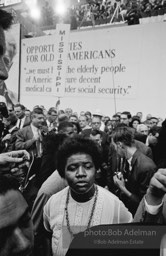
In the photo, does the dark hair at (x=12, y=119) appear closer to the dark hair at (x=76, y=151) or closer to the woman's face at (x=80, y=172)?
the dark hair at (x=76, y=151)

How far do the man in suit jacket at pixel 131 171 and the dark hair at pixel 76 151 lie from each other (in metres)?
0.72

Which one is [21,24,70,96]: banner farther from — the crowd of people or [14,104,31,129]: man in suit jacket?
the crowd of people

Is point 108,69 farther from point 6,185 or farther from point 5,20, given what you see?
point 6,185

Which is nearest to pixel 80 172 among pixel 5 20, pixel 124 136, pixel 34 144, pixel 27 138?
pixel 5 20

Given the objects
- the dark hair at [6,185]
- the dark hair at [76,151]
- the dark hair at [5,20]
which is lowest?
the dark hair at [6,185]

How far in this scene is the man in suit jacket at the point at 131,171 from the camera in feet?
8.22

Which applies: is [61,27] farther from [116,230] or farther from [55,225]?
[116,230]

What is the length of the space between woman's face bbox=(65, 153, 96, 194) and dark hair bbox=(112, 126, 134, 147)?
107cm

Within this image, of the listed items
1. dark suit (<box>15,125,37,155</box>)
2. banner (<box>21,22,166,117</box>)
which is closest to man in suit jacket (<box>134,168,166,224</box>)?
dark suit (<box>15,125,37,155</box>)

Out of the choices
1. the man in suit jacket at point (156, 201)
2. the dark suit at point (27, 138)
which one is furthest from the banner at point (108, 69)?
the man in suit jacket at point (156, 201)

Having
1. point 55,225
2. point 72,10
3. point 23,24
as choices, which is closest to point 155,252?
point 55,225

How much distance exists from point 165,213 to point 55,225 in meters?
0.94

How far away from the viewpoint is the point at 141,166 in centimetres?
255

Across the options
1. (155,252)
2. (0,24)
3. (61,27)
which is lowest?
(155,252)
